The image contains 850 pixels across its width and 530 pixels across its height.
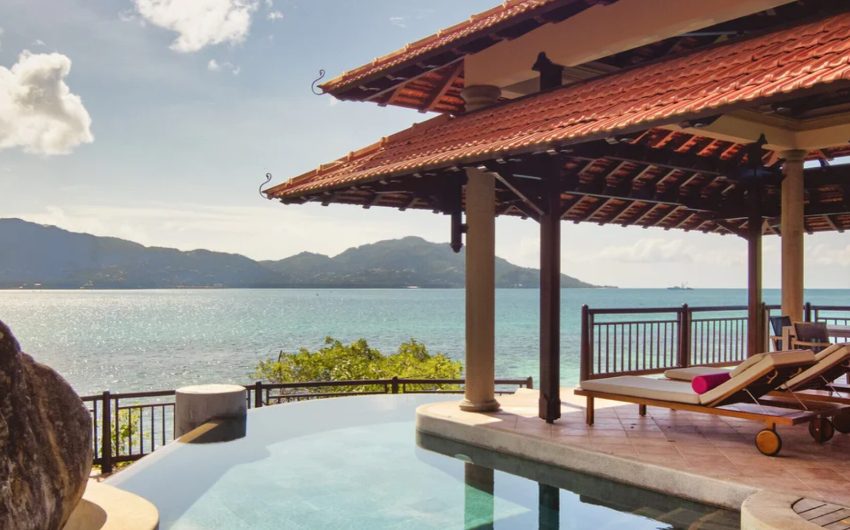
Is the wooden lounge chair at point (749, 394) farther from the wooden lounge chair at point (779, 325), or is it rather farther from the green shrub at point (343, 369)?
the green shrub at point (343, 369)

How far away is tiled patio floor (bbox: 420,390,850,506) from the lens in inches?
201

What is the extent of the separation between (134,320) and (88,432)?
79855 mm

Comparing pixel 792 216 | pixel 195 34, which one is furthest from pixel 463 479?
pixel 195 34

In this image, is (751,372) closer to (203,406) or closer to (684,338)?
(684,338)

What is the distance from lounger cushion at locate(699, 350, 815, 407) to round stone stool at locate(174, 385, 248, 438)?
A: 5.04 meters

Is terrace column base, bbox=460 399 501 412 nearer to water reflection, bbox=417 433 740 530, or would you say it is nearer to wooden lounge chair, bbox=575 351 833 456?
water reflection, bbox=417 433 740 530

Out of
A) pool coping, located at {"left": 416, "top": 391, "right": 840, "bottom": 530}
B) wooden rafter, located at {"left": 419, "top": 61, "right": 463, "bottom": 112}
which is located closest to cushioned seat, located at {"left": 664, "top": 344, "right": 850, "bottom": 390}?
pool coping, located at {"left": 416, "top": 391, "right": 840, "bottom": 530}

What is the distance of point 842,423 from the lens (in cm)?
664

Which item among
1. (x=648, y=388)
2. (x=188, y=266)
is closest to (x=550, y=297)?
(x=648, y=388)

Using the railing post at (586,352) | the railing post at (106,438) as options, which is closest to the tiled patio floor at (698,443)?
the railing post at (586,352)

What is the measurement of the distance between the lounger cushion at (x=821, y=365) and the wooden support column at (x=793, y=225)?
3578 mm

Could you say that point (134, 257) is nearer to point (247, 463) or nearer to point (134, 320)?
point (134, 320)

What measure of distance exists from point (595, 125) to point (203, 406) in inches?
208

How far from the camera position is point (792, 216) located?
951cm
